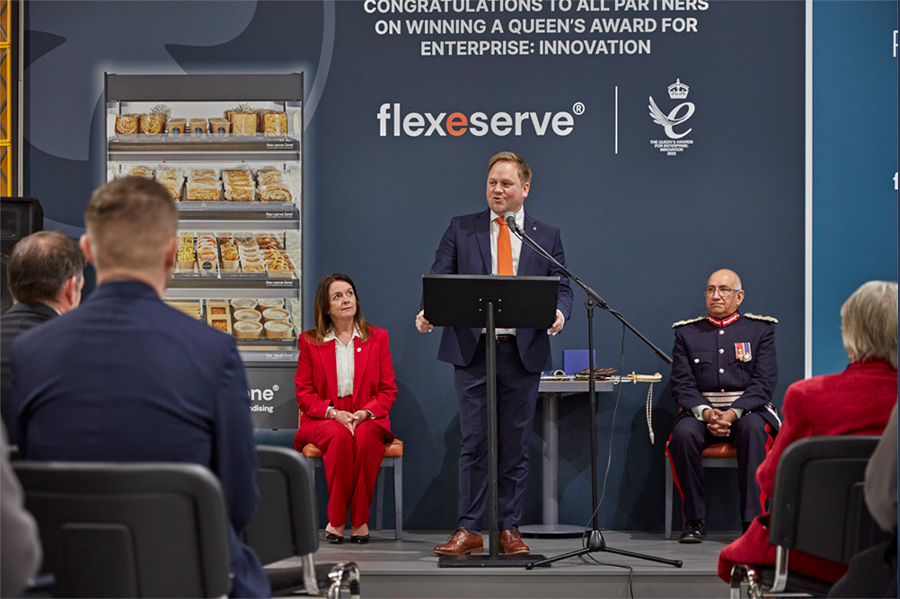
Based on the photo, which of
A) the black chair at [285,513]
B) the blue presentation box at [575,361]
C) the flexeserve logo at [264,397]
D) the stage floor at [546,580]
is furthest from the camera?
the flexeserve logo at [264,397]

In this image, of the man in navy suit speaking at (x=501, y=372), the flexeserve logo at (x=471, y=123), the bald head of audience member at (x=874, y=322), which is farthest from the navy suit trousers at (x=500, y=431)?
the bald head of audience member at (x=874, y=322)

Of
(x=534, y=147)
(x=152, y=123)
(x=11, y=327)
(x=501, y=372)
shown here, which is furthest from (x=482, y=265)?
(x=152, y=123)

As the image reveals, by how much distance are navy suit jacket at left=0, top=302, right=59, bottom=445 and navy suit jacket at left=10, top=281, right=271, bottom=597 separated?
1.86 ft

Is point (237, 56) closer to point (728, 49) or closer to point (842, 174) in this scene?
point (728, 49)

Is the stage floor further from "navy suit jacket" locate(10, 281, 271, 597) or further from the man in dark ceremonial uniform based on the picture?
"navy suit jacket" locate(10, 281, 271, 597)

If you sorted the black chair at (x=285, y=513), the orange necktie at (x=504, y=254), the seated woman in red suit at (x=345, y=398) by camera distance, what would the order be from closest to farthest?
the black chair at (x=285, y=513) → the orange necktie at (x=504, y=254) → the seated woman in red suit at (x=345, y=398)

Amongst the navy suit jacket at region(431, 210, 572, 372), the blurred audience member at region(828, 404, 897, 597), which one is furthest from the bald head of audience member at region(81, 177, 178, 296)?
the navy suit jacket at region(431, 210, 572, 372)

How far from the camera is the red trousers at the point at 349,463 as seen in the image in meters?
4.86

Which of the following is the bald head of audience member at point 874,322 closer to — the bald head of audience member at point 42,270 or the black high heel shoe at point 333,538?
the bald head of audience member at point 42,270

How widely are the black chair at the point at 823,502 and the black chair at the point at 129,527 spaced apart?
143 cm

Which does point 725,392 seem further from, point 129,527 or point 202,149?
point 129,527

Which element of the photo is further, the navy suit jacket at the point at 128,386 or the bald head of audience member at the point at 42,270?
the bald head of audience member at the point at 42,270

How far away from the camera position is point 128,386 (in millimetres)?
1663

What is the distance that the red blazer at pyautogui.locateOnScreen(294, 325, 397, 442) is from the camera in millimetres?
5070
